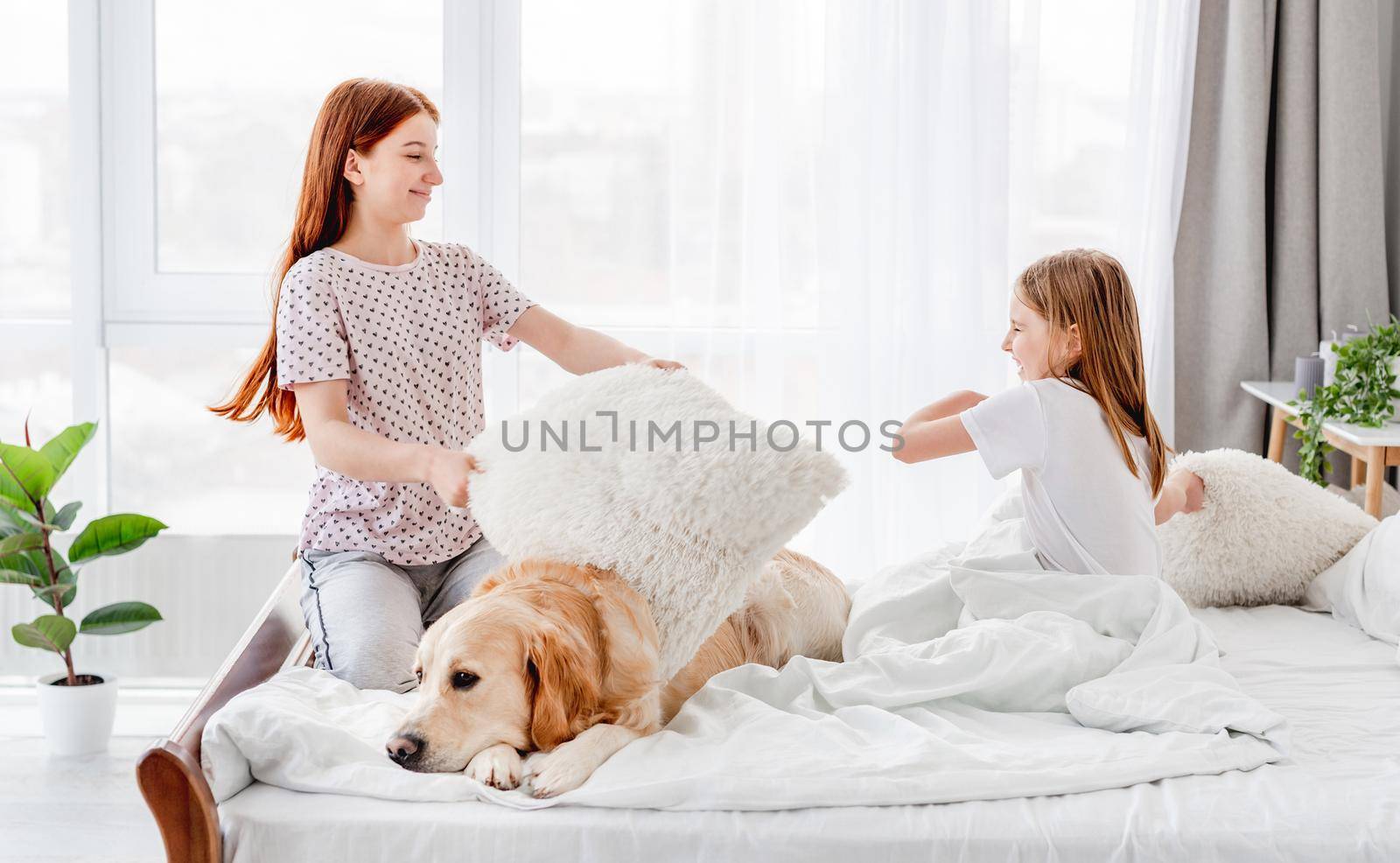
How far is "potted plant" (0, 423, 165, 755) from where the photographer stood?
263 centimetres

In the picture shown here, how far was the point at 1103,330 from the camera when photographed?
1847 millimetres

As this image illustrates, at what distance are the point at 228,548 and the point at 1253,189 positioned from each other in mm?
3010

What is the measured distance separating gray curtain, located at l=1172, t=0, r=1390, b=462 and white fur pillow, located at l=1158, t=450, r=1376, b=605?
963mm

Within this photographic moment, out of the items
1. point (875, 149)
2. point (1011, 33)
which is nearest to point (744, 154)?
point (875, 149)

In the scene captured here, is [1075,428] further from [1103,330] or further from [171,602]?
[171,602]

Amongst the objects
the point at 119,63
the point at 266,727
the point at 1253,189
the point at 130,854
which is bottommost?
the point at 130,854

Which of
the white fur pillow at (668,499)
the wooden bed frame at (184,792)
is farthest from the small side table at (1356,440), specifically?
the wooden bed frame at (184,792)

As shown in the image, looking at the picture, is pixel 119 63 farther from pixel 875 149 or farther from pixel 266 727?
pixel 266 727

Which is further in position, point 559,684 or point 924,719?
point 924,719

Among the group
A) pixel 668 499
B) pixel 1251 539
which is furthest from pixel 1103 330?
pixel 668 499

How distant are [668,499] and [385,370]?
0.73m

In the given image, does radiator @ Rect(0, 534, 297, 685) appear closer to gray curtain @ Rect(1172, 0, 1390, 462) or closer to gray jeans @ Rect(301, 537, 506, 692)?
gray jeans @ Rect(301, 537, 506, 692)

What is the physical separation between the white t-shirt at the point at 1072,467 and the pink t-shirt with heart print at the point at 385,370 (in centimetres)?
92

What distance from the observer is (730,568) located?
1.48 meters
